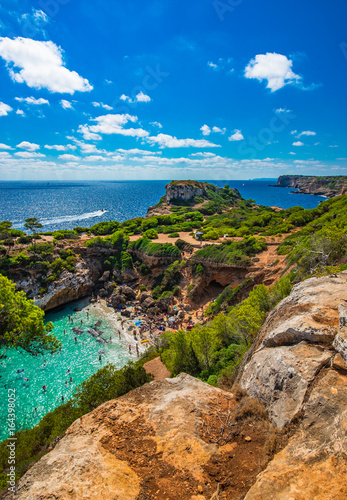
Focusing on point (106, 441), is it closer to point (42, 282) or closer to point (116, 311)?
point (116, 311)

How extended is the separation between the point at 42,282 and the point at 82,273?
7.04 metres

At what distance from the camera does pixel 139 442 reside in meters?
7.11

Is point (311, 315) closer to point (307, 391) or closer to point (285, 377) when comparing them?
point (285, 377)

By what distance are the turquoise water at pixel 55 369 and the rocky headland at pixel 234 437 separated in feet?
57.1

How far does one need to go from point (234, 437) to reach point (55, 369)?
28.0 meters

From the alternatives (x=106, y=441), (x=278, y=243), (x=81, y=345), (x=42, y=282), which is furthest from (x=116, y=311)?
(x=106, y=441)

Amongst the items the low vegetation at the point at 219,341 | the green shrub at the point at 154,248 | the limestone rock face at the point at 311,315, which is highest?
the limestone rock face at the point at 311,315

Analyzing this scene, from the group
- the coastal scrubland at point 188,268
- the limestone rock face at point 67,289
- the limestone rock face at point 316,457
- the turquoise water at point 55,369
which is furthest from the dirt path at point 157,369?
the limestone rock face at point 67,289

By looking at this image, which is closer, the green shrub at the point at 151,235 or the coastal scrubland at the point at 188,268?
the coastal scrubland at the point at 188,268

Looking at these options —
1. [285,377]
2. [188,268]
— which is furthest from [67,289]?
[285,377]

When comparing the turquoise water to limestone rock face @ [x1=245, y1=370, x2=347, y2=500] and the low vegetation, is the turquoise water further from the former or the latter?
limestone rock face @ [x1=245, y1=370, x2=347, y2=500]

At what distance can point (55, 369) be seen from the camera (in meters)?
28.5

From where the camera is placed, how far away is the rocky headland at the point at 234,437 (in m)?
5.13

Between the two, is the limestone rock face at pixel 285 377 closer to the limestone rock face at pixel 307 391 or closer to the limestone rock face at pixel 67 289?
the limestone rock face at pixel 307 391
